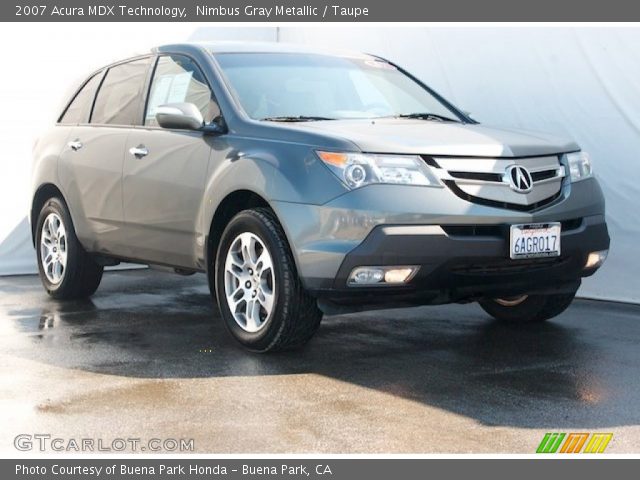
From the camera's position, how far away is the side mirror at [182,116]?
7.04 m

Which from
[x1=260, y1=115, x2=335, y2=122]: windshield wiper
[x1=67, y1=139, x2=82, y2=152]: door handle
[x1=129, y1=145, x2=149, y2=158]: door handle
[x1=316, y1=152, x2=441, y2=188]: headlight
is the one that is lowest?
[x1=67, y1=139, x2=82, y2=152]: door handle

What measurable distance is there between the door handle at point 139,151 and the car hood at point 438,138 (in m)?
1.36

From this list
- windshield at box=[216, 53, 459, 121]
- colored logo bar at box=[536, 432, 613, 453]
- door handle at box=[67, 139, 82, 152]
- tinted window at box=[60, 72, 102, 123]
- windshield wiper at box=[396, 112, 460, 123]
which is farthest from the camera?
tinted window at box=[60, 72, 102, 123]

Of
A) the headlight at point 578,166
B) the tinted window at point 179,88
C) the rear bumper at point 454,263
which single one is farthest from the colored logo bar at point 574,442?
the tinted window at point 179,88

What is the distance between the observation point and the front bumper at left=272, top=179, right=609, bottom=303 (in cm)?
612

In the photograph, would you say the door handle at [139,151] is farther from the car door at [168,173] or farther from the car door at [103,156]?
the car door at [103,156]

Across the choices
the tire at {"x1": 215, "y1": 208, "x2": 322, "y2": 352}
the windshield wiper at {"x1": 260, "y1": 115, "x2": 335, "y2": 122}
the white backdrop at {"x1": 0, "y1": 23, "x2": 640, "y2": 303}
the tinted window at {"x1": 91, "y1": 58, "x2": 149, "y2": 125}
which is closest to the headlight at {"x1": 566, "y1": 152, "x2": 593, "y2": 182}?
the windshield wiper at {"x1": 260, "y1": 115, "x2": 335, "y2": 122}

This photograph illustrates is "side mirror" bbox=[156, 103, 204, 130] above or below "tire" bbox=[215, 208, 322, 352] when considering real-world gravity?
above

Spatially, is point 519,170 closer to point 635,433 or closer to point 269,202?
point 269,202

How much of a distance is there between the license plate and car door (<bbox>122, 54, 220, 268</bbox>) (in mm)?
1942

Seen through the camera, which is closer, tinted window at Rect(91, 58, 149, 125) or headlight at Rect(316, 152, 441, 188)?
headlight at Rect(316, 152, 441, 188)

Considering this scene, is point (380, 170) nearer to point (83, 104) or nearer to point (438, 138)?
point (438, 138)

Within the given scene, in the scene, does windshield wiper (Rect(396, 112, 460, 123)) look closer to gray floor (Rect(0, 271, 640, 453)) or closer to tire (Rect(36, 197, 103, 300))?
gray floor (Rect(0, 271, 640, 453))

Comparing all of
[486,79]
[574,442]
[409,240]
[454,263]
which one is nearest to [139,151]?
[409,240]
